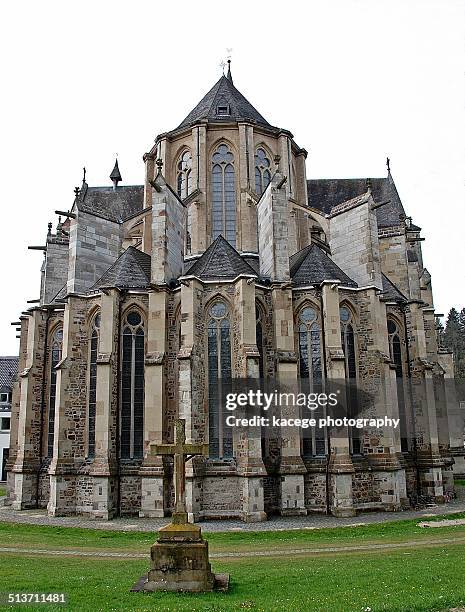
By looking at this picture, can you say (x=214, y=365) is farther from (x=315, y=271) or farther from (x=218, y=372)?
(x=315, y=271)

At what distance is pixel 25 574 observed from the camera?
11727mm

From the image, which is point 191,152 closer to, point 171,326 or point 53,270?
point 53,270

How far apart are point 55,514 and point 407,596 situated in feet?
58.1

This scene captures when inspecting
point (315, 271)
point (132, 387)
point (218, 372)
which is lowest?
point (132, 387)

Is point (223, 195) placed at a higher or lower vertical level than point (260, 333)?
higher

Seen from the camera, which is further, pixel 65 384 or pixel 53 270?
pixel 53 270

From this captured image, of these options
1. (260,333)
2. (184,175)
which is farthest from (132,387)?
(184,175)

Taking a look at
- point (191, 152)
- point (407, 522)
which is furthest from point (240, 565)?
point (191, 152)

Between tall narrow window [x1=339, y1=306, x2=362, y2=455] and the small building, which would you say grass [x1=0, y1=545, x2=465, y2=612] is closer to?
tall narrow window [x1=339, y1=306, x2=362, y2=455]

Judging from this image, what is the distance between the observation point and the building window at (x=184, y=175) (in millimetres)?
33562

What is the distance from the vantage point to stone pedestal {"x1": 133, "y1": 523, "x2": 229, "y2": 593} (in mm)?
10305

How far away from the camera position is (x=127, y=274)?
26547mm

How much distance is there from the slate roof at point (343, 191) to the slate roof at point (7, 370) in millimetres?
31477

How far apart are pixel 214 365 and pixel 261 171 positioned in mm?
14147
